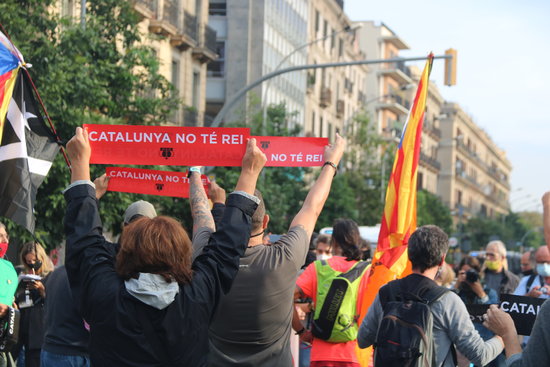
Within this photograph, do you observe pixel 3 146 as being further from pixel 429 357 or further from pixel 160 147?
pixel 429 357

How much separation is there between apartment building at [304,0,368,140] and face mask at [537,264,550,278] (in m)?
39.3

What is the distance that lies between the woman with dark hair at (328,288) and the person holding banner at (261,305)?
1917mm

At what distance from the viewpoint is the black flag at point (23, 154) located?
20.4 feet

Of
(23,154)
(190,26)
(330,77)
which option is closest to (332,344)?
(23,154)

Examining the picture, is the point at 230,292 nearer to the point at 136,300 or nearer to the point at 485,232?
the point at 136,300

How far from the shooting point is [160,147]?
214 inches

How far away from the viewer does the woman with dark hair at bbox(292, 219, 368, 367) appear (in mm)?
6809

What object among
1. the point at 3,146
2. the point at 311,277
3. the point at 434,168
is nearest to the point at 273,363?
the point at 311,277

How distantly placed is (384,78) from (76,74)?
62723 mm

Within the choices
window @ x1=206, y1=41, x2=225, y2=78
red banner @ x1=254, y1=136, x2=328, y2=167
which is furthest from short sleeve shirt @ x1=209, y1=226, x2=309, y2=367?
window @ x1=206, y1=41, x2=225, y2=78

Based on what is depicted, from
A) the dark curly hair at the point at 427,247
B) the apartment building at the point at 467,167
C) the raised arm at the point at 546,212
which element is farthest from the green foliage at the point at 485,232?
the raised arm at the point at 546,212

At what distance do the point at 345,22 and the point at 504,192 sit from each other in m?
80.4

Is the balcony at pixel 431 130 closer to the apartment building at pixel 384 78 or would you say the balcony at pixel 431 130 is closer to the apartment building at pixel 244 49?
the apartment building at pixel 384 78

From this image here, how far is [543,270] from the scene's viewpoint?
29.0 feet
